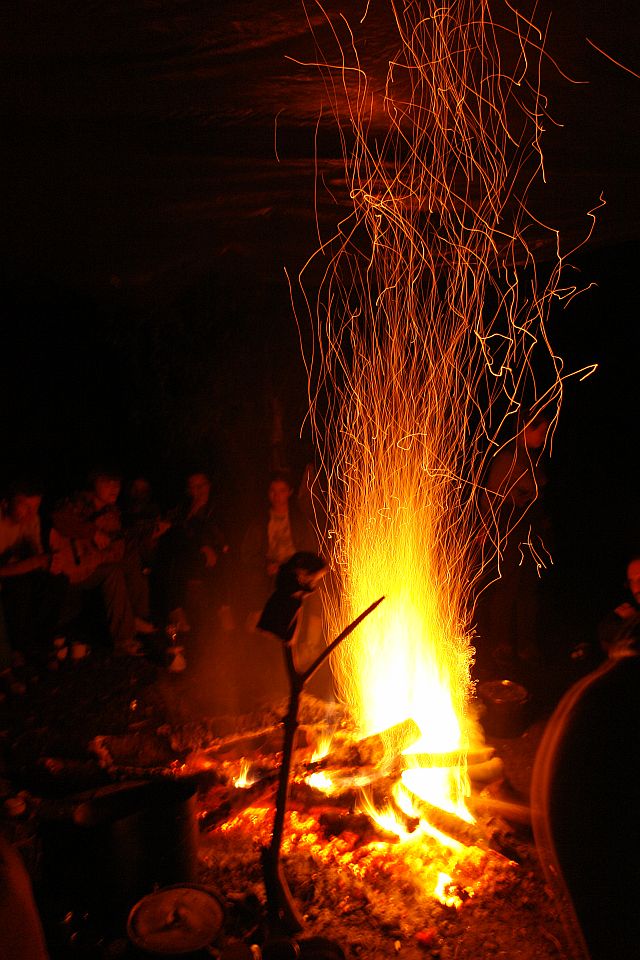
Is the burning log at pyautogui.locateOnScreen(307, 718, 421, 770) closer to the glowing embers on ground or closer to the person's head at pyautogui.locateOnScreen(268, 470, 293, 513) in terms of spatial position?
the glowing embers on ground

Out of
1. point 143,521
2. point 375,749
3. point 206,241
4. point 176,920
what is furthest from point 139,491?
point 176,920

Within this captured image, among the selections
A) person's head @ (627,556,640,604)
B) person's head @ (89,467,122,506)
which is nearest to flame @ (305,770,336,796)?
person's head @ (627,556,640,604)

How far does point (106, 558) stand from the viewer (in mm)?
6289

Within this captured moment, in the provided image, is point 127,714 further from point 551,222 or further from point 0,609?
point 551,222

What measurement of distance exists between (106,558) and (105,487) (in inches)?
26.9

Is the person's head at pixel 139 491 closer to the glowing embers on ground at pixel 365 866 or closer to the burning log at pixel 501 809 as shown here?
the glowing embers on ground at pixel 365 866

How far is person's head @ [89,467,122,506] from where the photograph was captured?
644cm

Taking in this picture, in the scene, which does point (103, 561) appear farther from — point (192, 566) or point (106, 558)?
point (192, 566)

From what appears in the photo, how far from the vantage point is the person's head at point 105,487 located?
21.1ft

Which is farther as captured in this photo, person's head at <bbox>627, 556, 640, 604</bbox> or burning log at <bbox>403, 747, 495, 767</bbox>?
person's head at <bbox>627, 556, 640, 604</bbox>

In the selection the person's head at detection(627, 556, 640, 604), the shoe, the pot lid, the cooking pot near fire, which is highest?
the pot lid

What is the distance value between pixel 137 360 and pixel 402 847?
627 centimetres

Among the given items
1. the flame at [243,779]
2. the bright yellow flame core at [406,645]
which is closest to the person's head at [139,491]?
the bright yellow flame core at [406,645]

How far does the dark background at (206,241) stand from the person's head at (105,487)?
4.22ft
